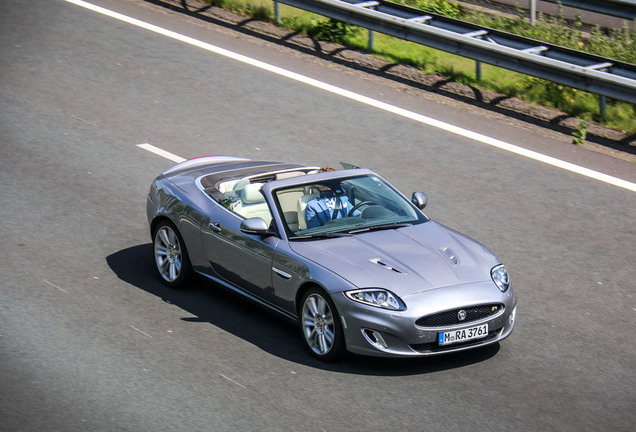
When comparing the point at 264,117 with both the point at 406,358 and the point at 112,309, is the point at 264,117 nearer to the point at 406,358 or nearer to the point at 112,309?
the point at 112,309

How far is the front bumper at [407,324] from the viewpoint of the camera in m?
7.84

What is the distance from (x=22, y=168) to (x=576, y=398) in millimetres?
7830

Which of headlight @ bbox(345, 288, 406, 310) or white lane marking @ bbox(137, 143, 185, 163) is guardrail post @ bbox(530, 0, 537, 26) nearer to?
white lane marking @ bbox(137, 143, 185, 163)

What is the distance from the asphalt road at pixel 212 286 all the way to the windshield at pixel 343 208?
1.01 m

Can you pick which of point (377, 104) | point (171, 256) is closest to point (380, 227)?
point (171, 256)

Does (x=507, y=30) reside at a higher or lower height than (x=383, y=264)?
lower

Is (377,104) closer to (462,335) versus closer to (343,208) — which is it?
(343,208)

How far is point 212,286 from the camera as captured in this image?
10086 mm

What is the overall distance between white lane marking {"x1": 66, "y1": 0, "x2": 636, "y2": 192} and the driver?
5.05 meters

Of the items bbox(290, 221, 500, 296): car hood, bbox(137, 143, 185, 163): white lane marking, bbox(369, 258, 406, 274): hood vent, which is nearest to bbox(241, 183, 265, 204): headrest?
bbox(290, 221, 500, 296): car hood

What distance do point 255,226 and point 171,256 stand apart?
1.54 m

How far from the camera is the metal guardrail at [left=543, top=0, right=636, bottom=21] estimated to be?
15.7 m

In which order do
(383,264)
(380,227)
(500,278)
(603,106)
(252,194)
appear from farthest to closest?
1. (603,106)
2. (252,194)
3. (380,227)
4. (500,278)
5. (383,264)

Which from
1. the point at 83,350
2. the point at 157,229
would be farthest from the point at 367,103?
the point at 83,350
